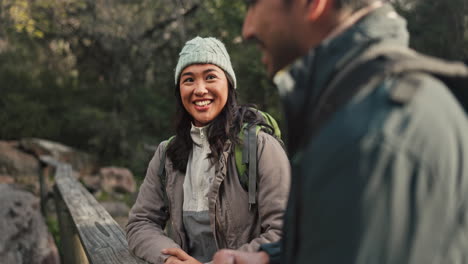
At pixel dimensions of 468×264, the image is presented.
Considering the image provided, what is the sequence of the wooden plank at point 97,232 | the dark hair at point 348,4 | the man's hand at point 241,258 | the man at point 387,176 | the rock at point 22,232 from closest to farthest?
the man at point 387,176 → the dark hair at point 348,4 → the man's hand at point 241,258 → the wooden plank at point 97,232 → the rock at point 22,232

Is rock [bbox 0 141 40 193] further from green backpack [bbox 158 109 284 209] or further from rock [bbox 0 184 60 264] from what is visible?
green backpack [bbox 158 109 284 209]

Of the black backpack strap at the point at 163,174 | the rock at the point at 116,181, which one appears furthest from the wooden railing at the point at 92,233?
the rock at the point at 116,181

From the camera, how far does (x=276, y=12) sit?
3.58 feet

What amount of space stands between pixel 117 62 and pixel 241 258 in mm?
15675

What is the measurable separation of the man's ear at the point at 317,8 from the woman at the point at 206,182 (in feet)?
3.54

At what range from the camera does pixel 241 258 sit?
57.7 inches

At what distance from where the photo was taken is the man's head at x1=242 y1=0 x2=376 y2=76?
1.00 meters

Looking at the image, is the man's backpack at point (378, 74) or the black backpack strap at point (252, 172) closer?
the man's backpack at point (378, 74)

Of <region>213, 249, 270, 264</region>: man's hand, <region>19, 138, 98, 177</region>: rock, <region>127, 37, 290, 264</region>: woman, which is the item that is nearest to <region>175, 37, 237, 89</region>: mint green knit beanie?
<region>127, 37, 290, 264</region>: woman

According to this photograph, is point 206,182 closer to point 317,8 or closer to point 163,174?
point 163,174

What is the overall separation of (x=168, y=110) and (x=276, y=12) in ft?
51.5

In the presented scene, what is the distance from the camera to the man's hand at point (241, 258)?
4.75ft

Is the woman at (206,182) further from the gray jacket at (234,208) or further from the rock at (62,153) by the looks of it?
the rock at (62,153)

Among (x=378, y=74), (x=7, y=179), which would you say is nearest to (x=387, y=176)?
(x=378, y=74)
